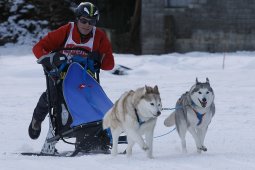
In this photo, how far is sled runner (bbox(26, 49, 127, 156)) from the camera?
20.2 ft

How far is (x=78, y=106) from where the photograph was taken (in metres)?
6.19

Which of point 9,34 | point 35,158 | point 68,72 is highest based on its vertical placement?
point 68,72

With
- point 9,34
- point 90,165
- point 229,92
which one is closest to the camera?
point 90,165

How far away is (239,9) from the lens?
1878 cm

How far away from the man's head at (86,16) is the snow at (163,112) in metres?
1.26

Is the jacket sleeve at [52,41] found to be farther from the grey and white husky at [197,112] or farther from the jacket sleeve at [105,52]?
the grey and white husky at [197,112]

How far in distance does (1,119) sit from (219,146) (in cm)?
360

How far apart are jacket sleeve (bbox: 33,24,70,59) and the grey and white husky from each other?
1.28m

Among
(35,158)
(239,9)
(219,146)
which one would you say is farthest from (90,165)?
(239,9)

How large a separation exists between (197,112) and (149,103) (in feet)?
2.57

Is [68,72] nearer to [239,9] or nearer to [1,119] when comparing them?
[1,119]

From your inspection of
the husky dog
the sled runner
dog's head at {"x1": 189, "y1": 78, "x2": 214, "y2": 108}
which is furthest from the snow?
dog's head at {"x1": 189, "y1": 78, "x2": 214, "y2": 108}

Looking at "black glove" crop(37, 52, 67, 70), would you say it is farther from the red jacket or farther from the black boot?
the black boot

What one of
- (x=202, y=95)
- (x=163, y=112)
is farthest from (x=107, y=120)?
(x=163, y=112)
